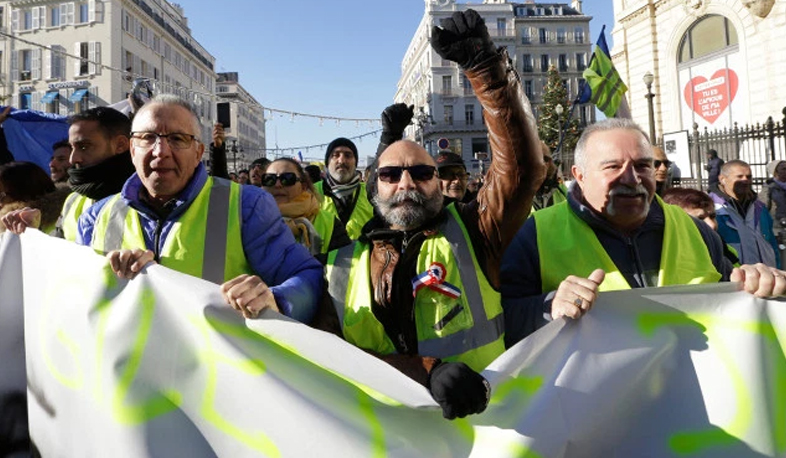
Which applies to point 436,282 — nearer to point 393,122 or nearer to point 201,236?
point 201,236

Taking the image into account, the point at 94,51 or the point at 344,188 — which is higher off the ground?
the point at 94,51

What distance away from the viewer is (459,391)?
1516mm

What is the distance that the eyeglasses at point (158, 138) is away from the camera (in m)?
2.17

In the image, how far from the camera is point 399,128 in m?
3.70

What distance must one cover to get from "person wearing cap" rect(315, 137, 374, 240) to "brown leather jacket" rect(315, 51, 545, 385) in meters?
2.66

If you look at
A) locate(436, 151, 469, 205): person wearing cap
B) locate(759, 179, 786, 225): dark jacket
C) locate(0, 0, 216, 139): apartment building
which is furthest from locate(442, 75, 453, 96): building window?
locate(436, 151, 469, 205): person wearing cap

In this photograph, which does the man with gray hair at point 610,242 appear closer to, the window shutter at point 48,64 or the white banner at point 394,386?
the white banner at point 394,386

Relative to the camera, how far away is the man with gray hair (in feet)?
7.04

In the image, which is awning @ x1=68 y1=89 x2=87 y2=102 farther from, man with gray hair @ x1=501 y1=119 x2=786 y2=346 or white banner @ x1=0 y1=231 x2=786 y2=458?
man with gray hair @ x1=501 y1=119 x2=786 y2=346

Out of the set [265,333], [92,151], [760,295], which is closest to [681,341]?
[760,295]

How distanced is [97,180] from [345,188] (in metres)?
2.46

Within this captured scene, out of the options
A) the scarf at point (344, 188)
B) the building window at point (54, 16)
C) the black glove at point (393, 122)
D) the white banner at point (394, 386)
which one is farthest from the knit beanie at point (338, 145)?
the building window at point (54, 16)

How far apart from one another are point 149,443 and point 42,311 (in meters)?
0.78

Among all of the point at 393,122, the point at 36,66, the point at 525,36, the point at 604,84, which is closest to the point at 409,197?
the point at 393,122
